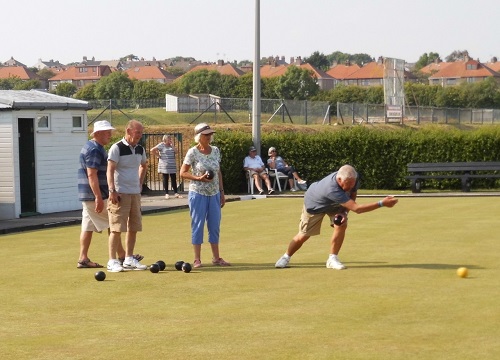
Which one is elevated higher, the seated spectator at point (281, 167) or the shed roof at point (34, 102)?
the shed roof at point (34, 102)

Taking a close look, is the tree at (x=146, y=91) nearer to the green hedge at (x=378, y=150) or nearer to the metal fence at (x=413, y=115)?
the metal fence at (x=413, y=115)

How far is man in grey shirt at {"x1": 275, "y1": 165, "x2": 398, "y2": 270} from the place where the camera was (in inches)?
444

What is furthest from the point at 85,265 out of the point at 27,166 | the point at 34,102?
the point at 27,166

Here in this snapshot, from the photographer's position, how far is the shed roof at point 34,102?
2125cm

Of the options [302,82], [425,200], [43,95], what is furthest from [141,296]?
[302,82]

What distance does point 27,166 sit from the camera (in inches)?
874

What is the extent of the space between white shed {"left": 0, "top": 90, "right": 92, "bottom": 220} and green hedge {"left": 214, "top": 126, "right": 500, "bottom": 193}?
25.7 feet

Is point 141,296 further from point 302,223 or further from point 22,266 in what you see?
point 22,266

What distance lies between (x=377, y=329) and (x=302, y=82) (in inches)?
4783

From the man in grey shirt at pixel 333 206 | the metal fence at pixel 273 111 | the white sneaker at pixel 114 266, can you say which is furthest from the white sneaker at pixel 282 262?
the metal fence at pixel 273 111

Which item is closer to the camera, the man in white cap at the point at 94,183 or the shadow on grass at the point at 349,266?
the shadow on grass at the point at 349,266

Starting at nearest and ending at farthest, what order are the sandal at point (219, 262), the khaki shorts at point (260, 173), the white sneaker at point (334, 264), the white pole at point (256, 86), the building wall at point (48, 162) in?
the white sneaker at point (334, 264)
the sandal at point (219, 262)
the building wall at point (48, 162)
the khaki shorts at point (260, 173)
the white pole at point (256, 86)

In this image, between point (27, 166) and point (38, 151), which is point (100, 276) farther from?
point (38, 151)

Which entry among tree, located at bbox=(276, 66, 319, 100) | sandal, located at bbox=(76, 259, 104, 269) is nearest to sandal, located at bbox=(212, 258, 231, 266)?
sandal, located at bbox=(76, 259, 104, 269)
